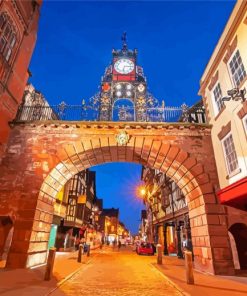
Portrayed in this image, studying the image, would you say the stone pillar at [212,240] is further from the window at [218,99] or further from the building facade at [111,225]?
the building facade at [111,225]

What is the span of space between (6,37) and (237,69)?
42.1 ft

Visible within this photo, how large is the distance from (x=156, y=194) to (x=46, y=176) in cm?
2158

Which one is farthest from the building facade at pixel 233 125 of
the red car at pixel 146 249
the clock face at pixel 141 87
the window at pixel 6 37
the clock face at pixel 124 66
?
the red car at pixel 146 249

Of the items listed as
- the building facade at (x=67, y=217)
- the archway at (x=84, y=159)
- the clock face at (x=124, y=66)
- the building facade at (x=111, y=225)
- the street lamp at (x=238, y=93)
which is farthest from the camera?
the building facade at (x=111, y=225)

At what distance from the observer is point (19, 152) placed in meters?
12.1

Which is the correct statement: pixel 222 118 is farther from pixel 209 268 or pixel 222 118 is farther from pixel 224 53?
pixel 209 268

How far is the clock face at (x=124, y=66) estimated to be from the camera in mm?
16844

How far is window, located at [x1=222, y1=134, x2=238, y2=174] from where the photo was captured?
10.1m

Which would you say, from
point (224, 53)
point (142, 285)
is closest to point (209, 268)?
point (142, 285)

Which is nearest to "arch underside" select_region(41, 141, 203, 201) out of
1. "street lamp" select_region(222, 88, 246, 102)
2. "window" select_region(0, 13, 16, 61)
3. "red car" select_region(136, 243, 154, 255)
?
"street lamp" select_region(222, 88, 246, 102)

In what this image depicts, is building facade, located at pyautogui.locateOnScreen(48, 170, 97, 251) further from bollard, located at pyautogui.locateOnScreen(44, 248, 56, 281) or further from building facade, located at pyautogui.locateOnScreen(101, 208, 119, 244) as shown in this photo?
building facade, located at pyautogui.locateOnScreen(101, 208, 119, 244)

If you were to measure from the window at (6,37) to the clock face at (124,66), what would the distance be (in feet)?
24.5

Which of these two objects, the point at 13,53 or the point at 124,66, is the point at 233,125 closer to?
the point at 124,66

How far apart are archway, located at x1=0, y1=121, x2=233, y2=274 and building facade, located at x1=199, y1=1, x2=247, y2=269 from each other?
71 cm
